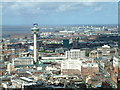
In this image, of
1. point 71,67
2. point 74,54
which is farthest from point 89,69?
point 74,54

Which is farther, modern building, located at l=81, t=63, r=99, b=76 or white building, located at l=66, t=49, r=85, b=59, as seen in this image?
white building, located at l=66, t=49, r=85, b=59

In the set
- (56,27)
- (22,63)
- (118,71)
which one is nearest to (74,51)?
(22,63)

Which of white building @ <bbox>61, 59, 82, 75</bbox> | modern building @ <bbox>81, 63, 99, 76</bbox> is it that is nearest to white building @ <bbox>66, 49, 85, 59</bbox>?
white building @ <bbox>61, 59, 82, 75</bbox>

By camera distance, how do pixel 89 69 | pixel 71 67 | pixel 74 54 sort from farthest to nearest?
1. pixel 74 54
2. pixel 71 67
3. pixel 89 69

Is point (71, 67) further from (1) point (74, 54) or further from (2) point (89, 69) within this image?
(1) point (74, 54)

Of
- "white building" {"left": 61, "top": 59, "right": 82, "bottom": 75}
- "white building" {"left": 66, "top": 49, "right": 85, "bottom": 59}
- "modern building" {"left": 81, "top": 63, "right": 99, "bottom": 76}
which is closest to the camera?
"modern building" {"left": 81, "top": 63, "right": 99, "bottom": 76}

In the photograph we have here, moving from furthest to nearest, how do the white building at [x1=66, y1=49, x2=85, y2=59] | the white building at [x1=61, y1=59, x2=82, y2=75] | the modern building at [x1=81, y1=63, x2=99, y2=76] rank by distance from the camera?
the white building at [x1=66, y1=49, x2=85, y2=59]
the white building at [x1=61, y1=59, x2=82, y2=75]
the modern building at [x1=81, y1=63, x2=99, y2=76]

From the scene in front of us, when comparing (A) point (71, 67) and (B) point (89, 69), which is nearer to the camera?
(B) point (89, 69)

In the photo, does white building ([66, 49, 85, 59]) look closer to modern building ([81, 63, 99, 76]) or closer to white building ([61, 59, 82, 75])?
white building ([61, 59, 82, 75])

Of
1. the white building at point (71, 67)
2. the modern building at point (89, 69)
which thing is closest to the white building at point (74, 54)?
the white building at point (71, 67)

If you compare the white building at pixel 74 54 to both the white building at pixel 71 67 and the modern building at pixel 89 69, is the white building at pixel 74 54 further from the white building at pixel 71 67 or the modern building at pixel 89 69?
the modern building at pixel 89 69

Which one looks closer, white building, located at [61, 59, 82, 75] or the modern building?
the modern building
